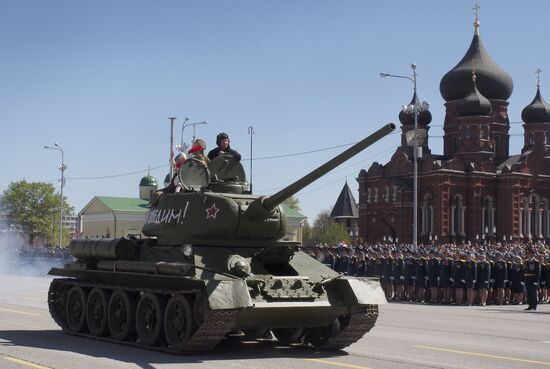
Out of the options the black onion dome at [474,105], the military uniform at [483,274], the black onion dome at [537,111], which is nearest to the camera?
the military uniform at [483,274]

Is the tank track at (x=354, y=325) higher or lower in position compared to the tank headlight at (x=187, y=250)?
lower

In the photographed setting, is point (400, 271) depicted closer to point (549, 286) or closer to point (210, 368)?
point (549, 286)

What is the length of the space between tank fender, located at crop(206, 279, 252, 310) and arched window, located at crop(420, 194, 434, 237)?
201 ft

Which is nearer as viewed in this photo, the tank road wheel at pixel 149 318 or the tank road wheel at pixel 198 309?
the tank road wheel at pixel 198 309

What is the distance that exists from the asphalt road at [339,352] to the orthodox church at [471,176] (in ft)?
177

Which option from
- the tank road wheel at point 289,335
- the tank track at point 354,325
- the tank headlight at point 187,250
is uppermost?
the tank headlight at point 187,250

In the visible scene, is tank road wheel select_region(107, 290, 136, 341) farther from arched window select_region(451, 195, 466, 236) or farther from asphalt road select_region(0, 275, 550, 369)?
arched window select_region(451, 195, 466, 236)

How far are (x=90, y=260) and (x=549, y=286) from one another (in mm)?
16683

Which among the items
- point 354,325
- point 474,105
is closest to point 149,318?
point 354,325

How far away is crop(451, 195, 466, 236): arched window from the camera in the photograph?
72938 millimetres

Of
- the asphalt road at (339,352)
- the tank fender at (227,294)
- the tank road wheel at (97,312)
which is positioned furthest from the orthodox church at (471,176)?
the tank fender at (227,294)

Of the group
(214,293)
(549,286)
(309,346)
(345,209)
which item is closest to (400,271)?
(549,286)

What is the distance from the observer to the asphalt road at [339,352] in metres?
11.9

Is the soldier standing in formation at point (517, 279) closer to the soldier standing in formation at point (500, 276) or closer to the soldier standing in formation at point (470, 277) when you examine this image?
the soldier standing in formation at point (500, 276)
